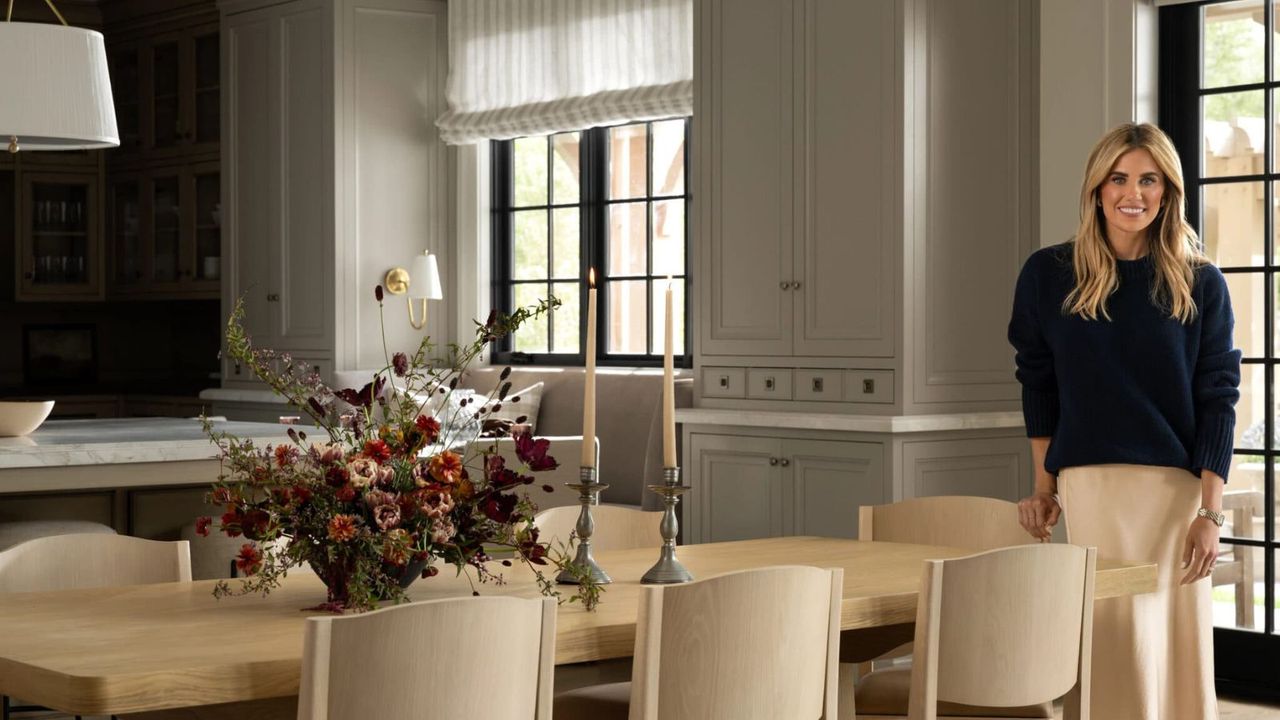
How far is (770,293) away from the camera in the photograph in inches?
211

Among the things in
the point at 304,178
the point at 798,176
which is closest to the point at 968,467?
the point at 798,176

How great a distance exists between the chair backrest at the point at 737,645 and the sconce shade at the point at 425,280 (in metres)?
4.95

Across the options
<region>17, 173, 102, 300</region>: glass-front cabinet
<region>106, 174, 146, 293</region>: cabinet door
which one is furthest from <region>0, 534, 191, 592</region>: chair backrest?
<region>17, 173, 102, 300</region>: glass-front cabinet

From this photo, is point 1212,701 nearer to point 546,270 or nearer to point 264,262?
point 546,270

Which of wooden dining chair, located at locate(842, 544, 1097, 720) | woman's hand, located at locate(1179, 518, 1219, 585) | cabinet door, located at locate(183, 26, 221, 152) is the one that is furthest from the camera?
cabinet door, located at locate(183, 26, 221, 152)

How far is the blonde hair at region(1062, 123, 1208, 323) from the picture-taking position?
3.06 metres

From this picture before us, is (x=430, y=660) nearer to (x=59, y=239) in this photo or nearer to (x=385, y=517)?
(x=385, y=517)

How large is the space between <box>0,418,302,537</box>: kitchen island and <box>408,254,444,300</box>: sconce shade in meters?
2.64

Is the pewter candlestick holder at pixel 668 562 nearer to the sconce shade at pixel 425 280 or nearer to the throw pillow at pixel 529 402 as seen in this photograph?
the throw pillow at pixel 529 402

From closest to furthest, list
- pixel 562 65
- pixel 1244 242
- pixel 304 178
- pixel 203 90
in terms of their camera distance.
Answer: pixel 1244 242 < pixel 562 65 < pixel 304 178 < pixel 203 90

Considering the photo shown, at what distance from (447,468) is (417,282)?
A: 497cm

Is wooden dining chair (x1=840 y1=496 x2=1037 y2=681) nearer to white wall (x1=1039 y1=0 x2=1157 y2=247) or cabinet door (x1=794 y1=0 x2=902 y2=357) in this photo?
cabinet door (x1=794 y1=0 x2=902 y2=357)

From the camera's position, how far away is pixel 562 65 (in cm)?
669

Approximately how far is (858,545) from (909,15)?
7.81 ft
